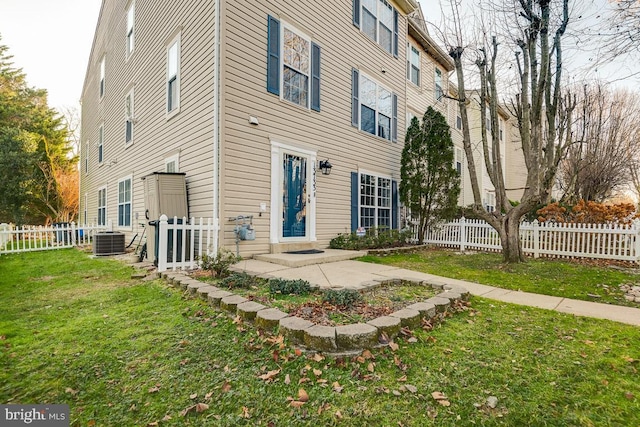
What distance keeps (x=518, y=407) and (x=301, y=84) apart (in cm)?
727

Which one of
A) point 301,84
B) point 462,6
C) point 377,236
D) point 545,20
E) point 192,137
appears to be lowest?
point 377,236

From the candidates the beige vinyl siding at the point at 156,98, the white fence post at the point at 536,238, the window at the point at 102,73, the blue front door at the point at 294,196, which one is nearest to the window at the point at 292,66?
the beige vinyl siding at the point at 156,98

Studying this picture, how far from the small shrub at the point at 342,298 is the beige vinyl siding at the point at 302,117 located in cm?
311

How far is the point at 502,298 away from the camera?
13.5ft

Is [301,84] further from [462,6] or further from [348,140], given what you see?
[462,6]

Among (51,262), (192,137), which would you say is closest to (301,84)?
(192,137)

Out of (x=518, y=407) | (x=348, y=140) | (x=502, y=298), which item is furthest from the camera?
(x=348, y=140)

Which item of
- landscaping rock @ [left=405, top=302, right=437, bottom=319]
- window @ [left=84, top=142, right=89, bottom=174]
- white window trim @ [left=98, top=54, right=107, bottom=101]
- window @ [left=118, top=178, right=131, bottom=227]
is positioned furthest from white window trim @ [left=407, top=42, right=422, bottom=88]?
window @ [left=84, top=142, right=89, bottom=174]

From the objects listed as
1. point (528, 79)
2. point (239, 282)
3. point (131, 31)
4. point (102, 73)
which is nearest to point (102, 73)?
point (102, 73)

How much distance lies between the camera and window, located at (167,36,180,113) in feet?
24.3

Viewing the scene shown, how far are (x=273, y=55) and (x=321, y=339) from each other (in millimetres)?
6246

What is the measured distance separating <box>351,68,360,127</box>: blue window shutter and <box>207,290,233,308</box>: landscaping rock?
673cm

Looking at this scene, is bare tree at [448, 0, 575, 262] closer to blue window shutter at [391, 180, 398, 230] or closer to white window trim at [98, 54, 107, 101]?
blue window shutter at [391, 180, 398, 230]

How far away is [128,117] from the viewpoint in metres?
10.4
